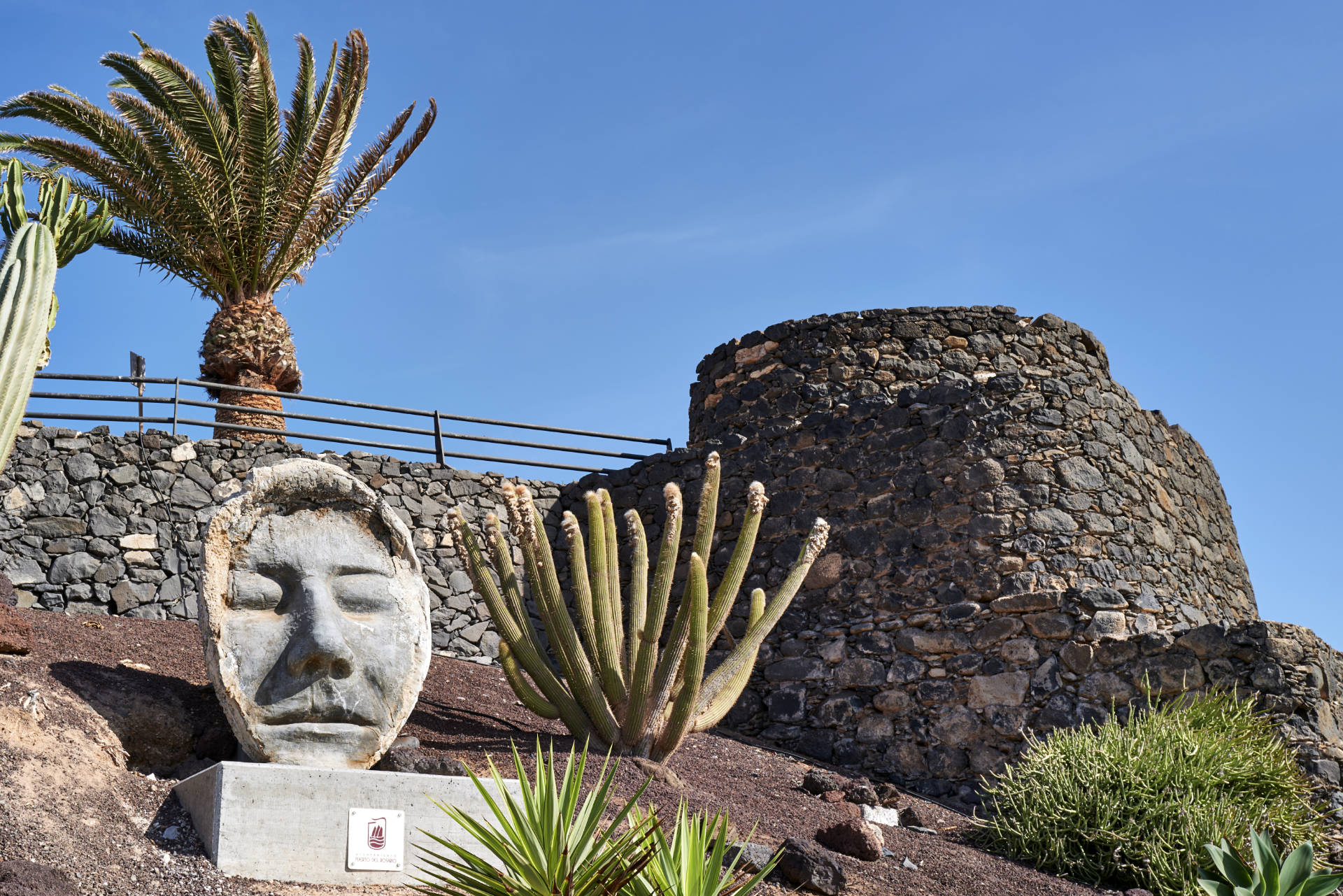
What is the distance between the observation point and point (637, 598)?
23.7 ft

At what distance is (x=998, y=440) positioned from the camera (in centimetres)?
889

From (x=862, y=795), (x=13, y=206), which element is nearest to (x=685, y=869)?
(x=862, y=795)

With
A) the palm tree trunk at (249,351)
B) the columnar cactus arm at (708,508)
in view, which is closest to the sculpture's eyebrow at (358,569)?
the columnar cactus arm at (708,508)

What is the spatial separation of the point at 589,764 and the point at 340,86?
344 inches

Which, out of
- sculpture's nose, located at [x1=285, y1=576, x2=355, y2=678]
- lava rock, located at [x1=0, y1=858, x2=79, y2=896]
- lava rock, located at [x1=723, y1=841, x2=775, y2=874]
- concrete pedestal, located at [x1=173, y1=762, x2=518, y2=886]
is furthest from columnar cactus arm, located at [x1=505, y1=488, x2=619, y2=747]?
lava rock, located at [x1=0, y1=858, x2=79, y2=896]

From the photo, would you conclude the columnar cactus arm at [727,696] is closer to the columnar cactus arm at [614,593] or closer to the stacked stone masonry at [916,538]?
the columnar cactus arm at [614,593]

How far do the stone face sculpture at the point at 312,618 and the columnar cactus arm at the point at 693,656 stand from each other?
5.27ft

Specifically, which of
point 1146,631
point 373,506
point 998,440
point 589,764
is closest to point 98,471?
point 373,506

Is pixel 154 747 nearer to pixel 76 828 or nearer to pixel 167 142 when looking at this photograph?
pixel 76 828

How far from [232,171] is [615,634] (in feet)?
24.8

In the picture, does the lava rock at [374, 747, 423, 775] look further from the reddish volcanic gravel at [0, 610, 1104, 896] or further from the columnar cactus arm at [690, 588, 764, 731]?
the columnar cactus arm at [690, 588, 764, 731]

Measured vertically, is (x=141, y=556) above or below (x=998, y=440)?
below

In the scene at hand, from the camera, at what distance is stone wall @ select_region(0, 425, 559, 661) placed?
9016 millimetres

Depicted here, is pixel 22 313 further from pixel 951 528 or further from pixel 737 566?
pixel 951 528
